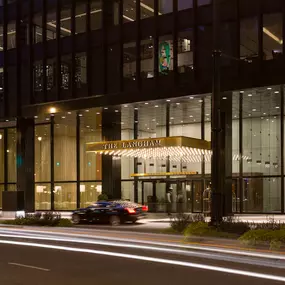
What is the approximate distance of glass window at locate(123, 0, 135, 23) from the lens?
35.4 metres

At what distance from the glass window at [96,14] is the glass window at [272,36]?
40.1 feet

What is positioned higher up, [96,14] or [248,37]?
[96,14]

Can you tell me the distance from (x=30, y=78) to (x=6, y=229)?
739 inches

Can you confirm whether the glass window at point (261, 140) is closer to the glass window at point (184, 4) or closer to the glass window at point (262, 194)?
the glass window at point (262, 194)

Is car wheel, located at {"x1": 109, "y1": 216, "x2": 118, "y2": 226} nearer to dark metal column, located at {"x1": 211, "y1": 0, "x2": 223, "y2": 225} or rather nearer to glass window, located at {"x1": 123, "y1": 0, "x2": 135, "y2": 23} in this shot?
dark metal column, located at {"x1": 211, "y1": 0, "x2": 223, "y2": 225}

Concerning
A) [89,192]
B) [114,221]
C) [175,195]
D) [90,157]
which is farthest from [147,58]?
[89,192]

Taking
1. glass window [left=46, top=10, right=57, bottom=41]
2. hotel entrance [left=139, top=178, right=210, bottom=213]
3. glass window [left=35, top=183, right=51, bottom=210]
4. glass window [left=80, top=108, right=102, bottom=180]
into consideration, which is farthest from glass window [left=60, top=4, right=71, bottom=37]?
glass window [left=35, top=183, right=51, bottom=210]

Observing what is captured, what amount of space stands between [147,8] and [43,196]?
19.3 m

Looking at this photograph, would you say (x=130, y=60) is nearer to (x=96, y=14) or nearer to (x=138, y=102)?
(x=138, y=102)

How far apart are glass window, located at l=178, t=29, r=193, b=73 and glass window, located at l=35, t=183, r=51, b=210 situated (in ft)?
60.7

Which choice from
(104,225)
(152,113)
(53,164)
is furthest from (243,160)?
(53,164)

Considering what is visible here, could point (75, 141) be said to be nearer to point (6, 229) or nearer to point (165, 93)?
point (165, 93)

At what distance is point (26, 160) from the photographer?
42844mm

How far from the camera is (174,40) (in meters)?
32.4
